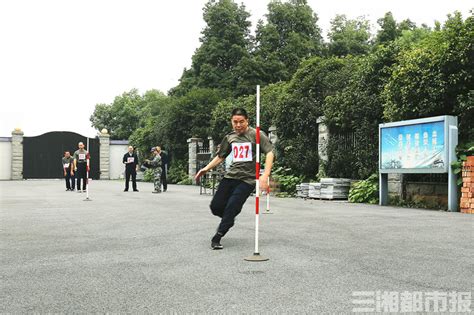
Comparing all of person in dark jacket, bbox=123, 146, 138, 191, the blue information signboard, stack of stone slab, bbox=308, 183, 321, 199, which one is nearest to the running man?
the blue information signboard

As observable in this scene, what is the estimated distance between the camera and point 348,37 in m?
52.6

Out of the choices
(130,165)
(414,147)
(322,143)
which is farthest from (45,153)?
(414,147)

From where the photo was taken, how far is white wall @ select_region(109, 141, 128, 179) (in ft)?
145

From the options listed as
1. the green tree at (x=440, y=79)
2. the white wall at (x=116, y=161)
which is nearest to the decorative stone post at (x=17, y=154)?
the white wall at (x=116, y=161)

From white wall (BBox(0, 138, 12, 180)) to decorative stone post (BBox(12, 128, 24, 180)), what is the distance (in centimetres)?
51

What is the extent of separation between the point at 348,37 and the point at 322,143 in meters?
37.1

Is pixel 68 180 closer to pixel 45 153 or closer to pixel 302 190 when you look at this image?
pixel 302 190

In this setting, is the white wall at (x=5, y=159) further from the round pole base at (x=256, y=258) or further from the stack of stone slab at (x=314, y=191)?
the round pole base at (x=256, y=258)

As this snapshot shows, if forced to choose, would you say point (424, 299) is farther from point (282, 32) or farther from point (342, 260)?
point (282, 32)

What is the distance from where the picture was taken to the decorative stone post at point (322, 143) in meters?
18.0

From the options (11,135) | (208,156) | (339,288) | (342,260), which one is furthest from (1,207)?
(11,135)

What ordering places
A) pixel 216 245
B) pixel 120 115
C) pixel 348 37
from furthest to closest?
pixel 120 115 → pixel 348 37 → pixel 216 245

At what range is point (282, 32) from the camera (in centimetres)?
5012

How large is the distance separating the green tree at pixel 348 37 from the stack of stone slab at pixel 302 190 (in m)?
27.4
